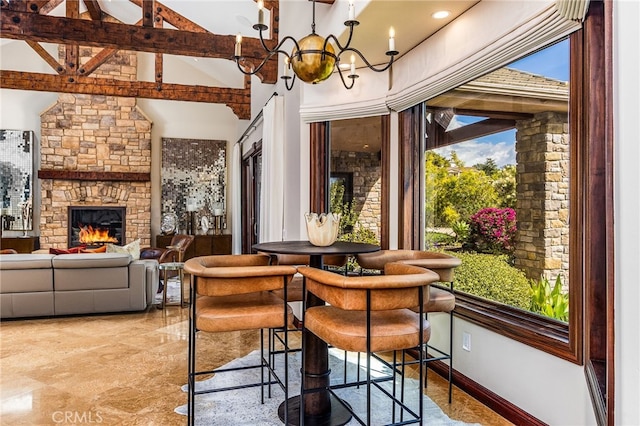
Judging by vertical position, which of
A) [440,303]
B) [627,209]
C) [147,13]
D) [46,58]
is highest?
[46,58]

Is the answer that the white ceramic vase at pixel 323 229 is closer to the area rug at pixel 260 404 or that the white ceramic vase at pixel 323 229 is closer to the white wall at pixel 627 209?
the area rug at pixel 260 404

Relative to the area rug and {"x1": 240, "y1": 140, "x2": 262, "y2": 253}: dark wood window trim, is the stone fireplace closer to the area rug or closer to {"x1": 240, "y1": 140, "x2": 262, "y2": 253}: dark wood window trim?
{"x1": 240, "y1": 140, "x2": 262, "y2": 253}: dark wood window trim

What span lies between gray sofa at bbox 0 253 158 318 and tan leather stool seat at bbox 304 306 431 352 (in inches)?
138

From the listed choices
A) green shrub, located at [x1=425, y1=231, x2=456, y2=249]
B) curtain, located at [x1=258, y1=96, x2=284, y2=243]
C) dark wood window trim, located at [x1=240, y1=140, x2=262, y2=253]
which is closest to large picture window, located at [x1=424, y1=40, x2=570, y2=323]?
green shrub, located at [x1=425, y1=231, x2=456, y2=249]

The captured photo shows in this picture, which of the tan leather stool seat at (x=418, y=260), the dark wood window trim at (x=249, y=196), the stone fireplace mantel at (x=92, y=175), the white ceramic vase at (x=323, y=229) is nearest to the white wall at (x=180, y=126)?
the stone fireplace mantel at (x=92, y=175)

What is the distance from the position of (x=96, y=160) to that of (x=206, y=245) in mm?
2889

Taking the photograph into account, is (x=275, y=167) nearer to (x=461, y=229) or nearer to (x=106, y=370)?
(x=461, y=229)

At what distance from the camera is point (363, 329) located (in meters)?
1.85

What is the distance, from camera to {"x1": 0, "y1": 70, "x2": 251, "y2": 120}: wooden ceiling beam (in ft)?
21.9

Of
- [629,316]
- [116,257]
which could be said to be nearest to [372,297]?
[629,316]

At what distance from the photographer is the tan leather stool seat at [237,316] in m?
2.07

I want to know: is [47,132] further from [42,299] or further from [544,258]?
[544,258]

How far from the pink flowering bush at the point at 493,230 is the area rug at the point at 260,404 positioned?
3.56ft

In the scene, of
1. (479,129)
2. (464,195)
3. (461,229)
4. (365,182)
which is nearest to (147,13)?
(365,182)
